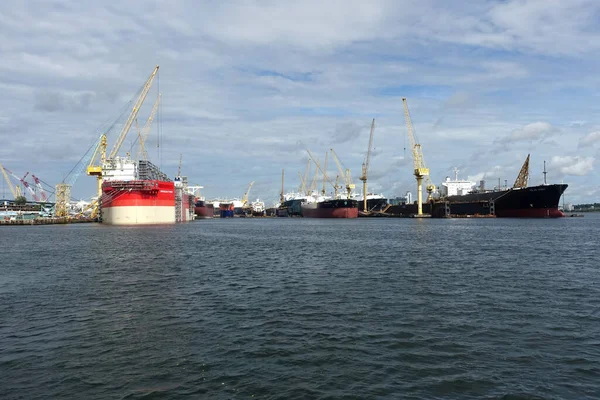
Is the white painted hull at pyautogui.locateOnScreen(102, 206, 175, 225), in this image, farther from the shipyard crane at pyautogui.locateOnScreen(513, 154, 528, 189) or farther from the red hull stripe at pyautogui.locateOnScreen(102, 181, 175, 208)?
the shipyard crane at pyautogui.locateOnScreen(513, 154, 528, 189)

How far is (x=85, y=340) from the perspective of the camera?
15.6 m

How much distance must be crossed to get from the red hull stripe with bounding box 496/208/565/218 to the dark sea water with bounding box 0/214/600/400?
120m

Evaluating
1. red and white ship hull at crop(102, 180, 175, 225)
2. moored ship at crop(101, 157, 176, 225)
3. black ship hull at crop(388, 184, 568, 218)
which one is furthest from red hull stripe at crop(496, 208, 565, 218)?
red and white ship hull at crop(102, 180, 175, 225)

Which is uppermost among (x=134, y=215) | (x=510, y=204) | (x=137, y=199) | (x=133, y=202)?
(x=137, y=199)

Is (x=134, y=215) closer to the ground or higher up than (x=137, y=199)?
closer to the ground

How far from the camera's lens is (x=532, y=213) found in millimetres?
142125

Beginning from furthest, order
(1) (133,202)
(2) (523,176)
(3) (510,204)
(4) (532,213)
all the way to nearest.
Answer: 1. (2) (523,176)
2. (3) (510,204)
3. (4) (532,213)
4. (1) (133,202)

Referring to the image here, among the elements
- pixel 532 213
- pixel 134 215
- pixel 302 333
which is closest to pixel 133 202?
pixel 134 215

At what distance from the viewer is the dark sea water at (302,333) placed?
38.6ft

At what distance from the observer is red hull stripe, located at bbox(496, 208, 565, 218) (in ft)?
458

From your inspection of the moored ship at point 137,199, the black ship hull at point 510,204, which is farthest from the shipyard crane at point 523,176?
the moored ship at point 137,199

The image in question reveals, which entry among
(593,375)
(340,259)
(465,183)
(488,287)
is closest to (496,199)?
(465,183)

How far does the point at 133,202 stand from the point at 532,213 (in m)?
119

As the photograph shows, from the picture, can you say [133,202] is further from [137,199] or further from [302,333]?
[302,333]
